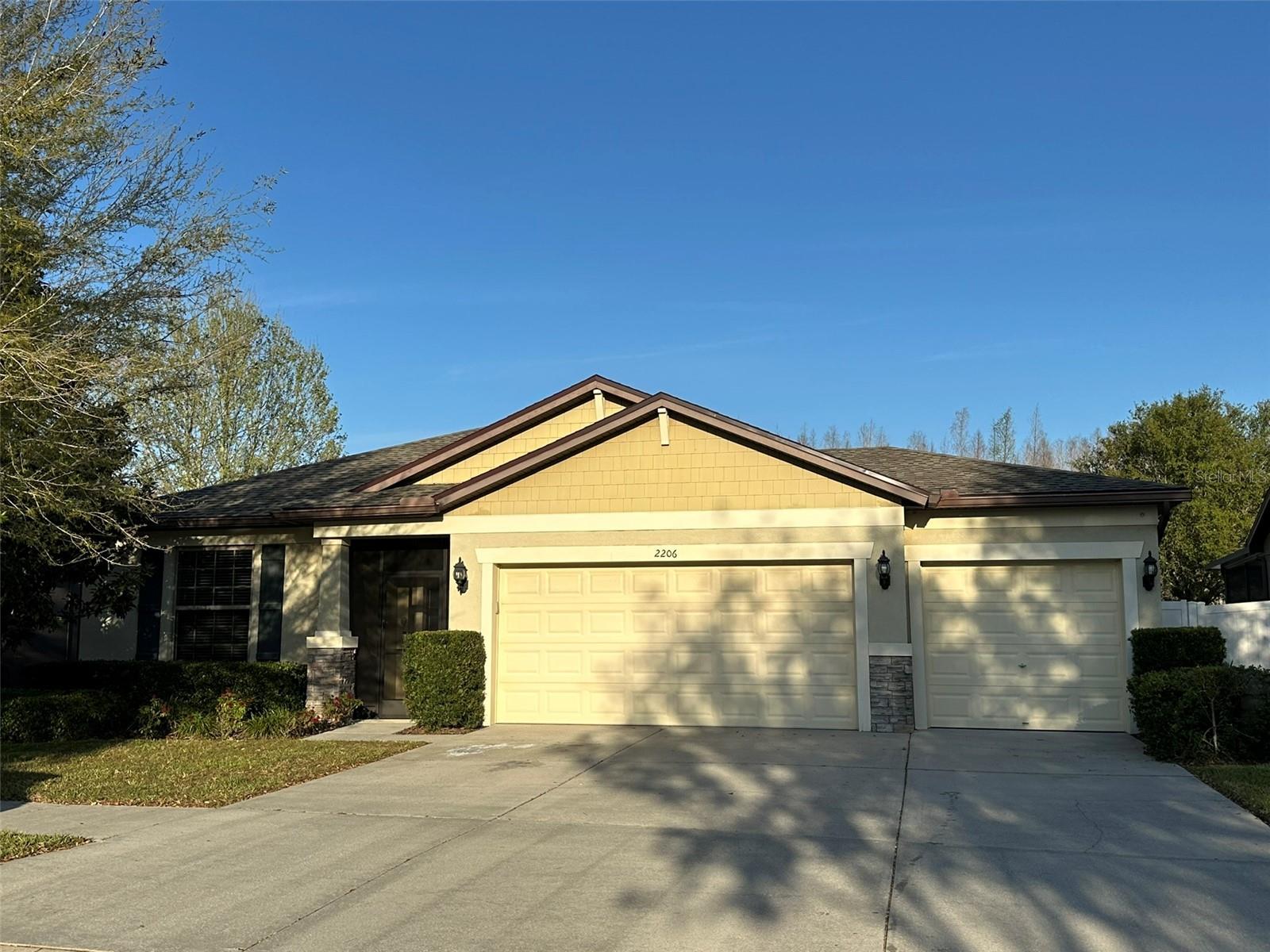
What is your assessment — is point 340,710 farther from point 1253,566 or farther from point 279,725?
point 1253,566

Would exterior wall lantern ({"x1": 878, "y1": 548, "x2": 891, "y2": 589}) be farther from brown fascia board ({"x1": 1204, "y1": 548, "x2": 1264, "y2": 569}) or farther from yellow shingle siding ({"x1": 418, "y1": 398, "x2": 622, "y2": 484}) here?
brown fascia board ({"x1": 1204, "y1": 548, "x2": 1264, "y2": 569})

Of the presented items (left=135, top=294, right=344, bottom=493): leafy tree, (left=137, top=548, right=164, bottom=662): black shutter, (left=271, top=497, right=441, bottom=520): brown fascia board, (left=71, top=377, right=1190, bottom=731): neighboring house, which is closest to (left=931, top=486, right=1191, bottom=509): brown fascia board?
(left=71, top=377, right=1190, bottom=731): neighboring house

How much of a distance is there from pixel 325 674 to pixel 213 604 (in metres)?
2.70

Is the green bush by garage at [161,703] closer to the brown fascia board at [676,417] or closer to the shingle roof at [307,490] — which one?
the shingle roof at [307,490]

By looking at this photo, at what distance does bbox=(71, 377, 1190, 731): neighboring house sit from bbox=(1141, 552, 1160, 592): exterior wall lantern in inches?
2.7

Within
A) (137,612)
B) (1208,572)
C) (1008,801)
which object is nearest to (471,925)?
(1008,801)

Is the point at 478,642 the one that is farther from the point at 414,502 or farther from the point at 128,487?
the point at 128,487

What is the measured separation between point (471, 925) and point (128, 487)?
26.6 feet

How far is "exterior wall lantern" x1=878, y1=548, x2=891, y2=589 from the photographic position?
13.4 metres

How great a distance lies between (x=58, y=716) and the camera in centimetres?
1368

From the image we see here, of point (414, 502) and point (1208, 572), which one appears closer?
point (414, 502)

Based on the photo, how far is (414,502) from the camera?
15.1m

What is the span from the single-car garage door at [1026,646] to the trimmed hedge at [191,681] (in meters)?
9.35

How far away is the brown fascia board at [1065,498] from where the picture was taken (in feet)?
43.0
